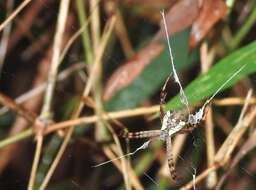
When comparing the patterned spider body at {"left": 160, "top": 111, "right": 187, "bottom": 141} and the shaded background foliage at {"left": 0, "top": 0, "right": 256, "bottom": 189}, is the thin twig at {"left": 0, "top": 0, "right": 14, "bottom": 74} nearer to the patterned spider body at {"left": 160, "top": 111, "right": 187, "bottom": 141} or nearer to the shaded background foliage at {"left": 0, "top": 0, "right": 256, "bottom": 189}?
the shaded background foliage at {"left": 0, "top": 0, "right": 256, "bottom": 189}

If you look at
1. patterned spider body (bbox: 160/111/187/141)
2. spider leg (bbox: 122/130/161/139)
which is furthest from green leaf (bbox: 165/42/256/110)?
spider leg (bbox: 122/130/161/139)

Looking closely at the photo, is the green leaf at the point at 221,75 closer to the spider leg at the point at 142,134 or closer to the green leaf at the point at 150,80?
the spider leg at the point at 142,134

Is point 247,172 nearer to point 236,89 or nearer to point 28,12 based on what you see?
point 236,89

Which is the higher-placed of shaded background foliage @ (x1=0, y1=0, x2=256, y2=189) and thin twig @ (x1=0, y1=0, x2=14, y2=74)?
thin twig @ (x1=0, y1=0, x2=14, y2=74)

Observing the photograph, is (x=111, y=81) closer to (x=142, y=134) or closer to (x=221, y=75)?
(x=142, y=134)

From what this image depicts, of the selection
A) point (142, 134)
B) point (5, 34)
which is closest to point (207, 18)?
point (142, 134)
